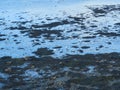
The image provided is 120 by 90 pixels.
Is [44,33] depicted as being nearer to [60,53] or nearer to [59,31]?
[59,31]

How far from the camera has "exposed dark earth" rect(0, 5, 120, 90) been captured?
50.3ft

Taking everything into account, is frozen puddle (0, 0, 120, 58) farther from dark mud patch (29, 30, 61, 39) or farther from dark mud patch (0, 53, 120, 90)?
dark mud patch (0, 53, 120, 90)

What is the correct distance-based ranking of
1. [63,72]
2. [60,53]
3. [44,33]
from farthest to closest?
[44,33] → [60,53] → [63,72]

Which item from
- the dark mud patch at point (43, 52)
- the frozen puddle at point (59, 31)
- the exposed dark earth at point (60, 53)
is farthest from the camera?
the frozen puddle at point (59, 31)

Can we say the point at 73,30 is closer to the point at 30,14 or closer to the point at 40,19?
the point at 40,19

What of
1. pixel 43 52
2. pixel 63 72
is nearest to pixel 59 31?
pixel 43 52

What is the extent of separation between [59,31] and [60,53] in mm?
7119

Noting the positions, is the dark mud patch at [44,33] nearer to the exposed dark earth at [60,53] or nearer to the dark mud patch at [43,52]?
the exposed dark earth at [60,53]

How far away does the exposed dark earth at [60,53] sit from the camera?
50.3 feet

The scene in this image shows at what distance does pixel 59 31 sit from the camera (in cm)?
2716

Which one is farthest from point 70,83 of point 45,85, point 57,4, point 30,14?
point 57,4

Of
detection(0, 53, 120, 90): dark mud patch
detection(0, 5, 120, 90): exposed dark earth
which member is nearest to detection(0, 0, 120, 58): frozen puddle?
detection(0, 5, 120, 90): exposed dark earth

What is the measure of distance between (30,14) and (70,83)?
22.4 meters

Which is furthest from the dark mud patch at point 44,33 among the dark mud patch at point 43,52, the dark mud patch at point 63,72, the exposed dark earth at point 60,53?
the dark mud patch at point 63,72
